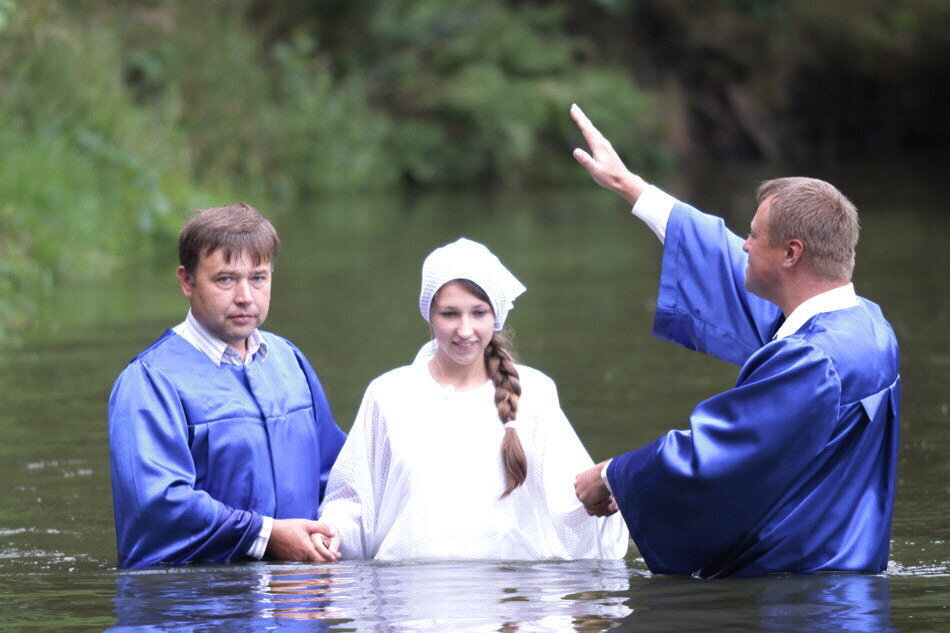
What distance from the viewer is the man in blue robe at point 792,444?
186 inches

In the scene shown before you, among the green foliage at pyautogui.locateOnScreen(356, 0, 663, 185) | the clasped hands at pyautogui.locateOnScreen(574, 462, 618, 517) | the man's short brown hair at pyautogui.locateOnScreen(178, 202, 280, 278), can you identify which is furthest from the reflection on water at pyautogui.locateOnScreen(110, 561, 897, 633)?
the green foliage at pyautogui.locateOnScreen(356, 0, 663, 185)

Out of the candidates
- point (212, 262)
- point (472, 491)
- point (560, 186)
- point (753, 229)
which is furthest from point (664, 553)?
point (560, 186)

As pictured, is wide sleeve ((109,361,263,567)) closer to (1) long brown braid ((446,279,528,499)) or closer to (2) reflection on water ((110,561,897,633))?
(2) reflection on water ((110,561,897,633))

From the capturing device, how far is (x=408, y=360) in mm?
10125

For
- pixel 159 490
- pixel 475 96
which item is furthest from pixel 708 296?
pixel 475 96

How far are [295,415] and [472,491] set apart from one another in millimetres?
673

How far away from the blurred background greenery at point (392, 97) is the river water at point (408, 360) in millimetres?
1109

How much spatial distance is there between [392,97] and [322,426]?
89.6ft

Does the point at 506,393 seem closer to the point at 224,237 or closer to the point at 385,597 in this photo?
the point at 385,597

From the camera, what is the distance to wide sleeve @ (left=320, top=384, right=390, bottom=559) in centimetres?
547

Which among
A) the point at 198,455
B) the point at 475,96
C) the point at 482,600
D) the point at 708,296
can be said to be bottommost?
the point at 482,600

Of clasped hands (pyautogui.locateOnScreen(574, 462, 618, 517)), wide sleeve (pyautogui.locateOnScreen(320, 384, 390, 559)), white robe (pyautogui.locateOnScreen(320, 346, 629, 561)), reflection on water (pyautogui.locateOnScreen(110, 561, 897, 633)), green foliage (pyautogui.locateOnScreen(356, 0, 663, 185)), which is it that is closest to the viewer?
reflection on water (pyautogui.locateOnScreen(110, 561, 897, 633))

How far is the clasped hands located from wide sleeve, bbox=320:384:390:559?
0.68 m

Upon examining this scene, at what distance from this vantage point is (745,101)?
135 feet
